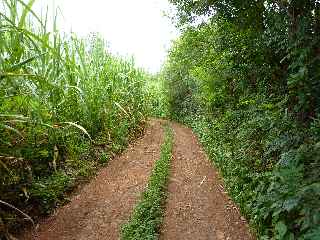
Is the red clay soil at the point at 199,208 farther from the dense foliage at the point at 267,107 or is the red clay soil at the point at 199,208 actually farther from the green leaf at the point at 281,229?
the green leaf at the point at 281,229

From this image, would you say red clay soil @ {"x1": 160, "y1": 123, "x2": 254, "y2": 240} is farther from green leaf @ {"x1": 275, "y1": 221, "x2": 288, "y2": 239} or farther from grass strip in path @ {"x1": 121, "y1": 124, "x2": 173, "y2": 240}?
green leaf @ {"x1": 275, "y1": 221, "x2": 288, "y2": 239}

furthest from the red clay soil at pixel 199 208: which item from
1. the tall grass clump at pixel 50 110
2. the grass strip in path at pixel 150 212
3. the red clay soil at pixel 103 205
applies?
the tall grass clump at pixel 50 110

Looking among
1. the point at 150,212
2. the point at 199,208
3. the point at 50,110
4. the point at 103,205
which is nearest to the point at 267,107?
the point at 199,208

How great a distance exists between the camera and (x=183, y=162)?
24.2 ft

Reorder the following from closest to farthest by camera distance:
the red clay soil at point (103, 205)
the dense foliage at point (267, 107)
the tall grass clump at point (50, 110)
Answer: the tall grass clump at point (50, 110)
the dense foliage at point (267, 107)
the red clay soil at point (103, 205)

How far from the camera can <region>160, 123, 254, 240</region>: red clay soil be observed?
172 inches

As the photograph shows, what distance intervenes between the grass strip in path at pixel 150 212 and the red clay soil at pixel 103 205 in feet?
0.58

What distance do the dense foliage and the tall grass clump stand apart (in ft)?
6.50

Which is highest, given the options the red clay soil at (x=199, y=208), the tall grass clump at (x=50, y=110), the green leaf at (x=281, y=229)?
the tall grass clump at (x=50, y=110)

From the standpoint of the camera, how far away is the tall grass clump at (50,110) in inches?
124

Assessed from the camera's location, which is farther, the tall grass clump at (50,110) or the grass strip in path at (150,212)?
the grass strip in path at (150,212)

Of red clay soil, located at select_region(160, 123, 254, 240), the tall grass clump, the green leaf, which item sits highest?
the tall grass clump

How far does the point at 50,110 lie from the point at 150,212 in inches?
68.0

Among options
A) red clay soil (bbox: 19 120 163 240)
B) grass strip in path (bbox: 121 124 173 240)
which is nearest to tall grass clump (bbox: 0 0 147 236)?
red clay soil (bbox: 19 120 163 240)
